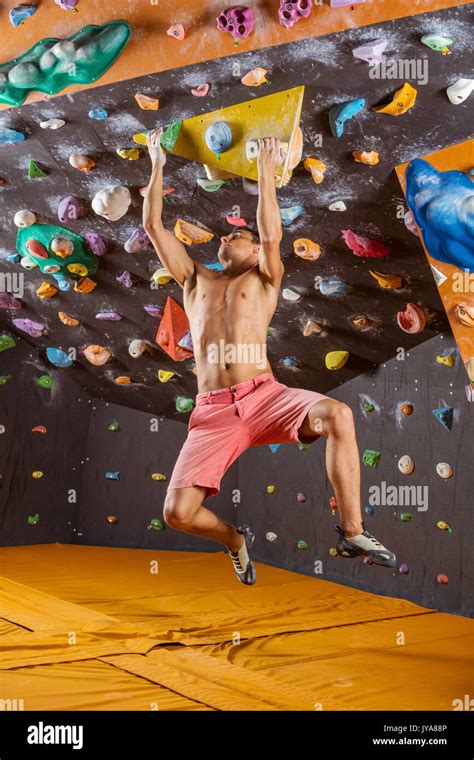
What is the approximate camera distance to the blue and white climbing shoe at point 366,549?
264 cm

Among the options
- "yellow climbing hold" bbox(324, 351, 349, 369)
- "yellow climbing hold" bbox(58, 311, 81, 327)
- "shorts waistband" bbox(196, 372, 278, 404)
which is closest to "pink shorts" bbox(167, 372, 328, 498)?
"shorts waistband" bbox(196, 372, 278, 404)

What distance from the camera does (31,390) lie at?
7.60 meters

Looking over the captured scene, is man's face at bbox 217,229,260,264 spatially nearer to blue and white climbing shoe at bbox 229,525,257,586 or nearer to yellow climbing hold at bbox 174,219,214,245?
blue and white climbing shoe at bbox 229,525,257,586

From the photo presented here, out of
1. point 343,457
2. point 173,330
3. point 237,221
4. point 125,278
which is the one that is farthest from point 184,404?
point 343,457

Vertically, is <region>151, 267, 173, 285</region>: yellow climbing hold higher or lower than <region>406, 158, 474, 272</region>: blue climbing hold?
higher

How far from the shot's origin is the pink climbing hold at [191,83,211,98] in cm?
371

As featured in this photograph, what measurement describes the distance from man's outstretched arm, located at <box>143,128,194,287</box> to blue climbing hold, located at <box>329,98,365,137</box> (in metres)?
0.87

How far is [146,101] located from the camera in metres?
3.88

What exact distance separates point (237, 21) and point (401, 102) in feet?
2.34

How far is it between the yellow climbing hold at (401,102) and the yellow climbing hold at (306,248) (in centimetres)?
102

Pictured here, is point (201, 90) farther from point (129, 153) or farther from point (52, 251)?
point (52, 251)

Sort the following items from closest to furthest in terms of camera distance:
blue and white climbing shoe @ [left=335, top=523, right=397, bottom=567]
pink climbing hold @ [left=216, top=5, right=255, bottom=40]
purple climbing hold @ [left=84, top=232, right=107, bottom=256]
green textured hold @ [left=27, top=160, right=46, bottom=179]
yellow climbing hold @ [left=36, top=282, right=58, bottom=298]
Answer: blue and white climbing shoe @ [left=335, top=523, right=397, bottom=567], pink climbing hold @ [left=216, top=5, right=255, bottom=40], green textured hold @ [left=27, top=160, right=46, bottom=179], purple climbing hold @ [left=84, top=232, right=107, bottom=256], yellow climbing hold @ [left=36, top=282, right=58, bottom=298]

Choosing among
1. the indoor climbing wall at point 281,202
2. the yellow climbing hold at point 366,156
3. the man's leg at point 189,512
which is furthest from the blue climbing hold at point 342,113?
the man's leg at point 189,512
